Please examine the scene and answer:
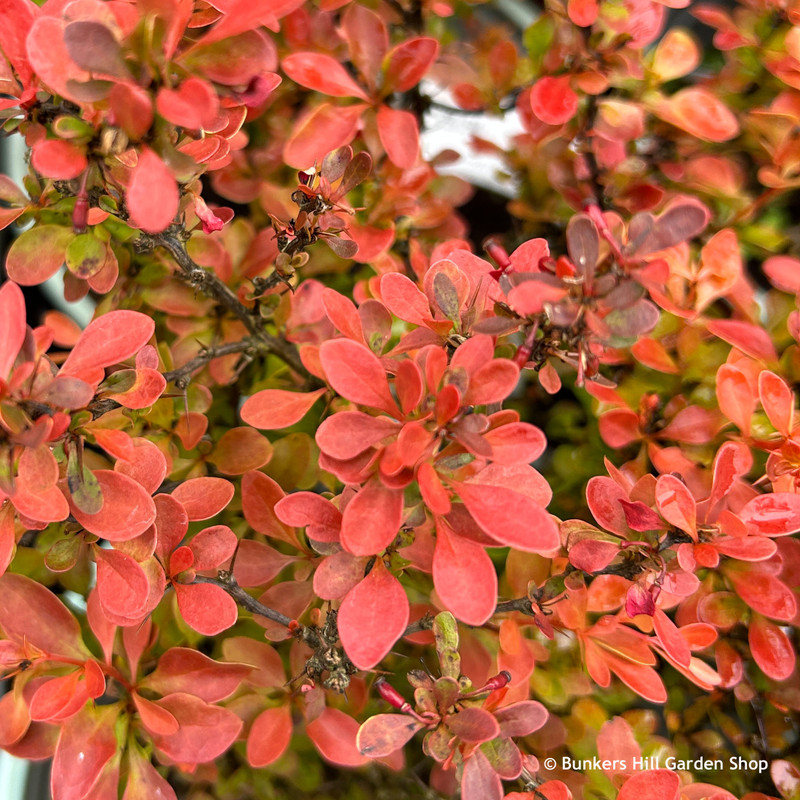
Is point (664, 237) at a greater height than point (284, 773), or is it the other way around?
point (664, 237)

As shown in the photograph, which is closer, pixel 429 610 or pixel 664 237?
pixel 664 237

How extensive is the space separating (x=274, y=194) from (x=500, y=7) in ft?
2.81

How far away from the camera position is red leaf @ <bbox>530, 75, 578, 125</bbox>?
598mm

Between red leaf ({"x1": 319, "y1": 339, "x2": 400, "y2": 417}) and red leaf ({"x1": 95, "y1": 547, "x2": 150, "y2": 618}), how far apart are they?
18cm

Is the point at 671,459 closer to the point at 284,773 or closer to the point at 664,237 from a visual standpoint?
the point at 664,237

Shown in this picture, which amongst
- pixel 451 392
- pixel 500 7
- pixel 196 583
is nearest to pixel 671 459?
pixel 451 392

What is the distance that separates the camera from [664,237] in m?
0.34

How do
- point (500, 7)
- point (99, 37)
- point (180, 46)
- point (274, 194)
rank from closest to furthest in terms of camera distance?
point (99, 37), point (180, 46), point (274, 194), point (500, 7)

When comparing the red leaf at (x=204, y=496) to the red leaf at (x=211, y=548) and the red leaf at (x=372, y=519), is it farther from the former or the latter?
the red leaf at (x=372, y=519)

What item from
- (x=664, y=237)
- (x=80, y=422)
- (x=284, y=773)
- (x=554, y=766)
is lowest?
(x=284, y=773)

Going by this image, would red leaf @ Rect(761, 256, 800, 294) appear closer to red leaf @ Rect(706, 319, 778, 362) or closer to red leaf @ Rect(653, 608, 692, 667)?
red leaf @ Rect(706, 319, 778, 362)

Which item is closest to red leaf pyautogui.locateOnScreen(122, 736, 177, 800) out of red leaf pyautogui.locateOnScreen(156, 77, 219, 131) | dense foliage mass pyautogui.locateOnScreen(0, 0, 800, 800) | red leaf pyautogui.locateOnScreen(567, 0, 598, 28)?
dense foliage mass pyautogui.locateOnScreen(0, 0, 800, 800)

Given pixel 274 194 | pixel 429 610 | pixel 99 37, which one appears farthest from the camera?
pixel 274 194

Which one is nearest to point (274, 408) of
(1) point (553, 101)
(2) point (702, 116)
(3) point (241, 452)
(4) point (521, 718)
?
(3) point (241, 452)
